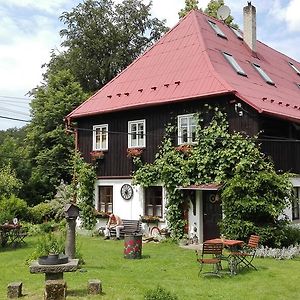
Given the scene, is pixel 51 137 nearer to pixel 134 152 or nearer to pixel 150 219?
pixel 134 152

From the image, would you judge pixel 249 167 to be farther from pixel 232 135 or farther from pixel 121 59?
pixel 121 59

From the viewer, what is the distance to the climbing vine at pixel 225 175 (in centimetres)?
1511

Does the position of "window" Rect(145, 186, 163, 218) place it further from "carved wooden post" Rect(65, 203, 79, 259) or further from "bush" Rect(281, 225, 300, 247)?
"carved wooden post" Rect(65, 203, 79, 259)

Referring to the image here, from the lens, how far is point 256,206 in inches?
585

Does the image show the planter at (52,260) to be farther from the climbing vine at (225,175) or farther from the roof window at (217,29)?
the roof window at (217,29)

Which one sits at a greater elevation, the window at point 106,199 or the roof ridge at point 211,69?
the roof ridge at point 211,69

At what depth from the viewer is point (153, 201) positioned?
19047 mm

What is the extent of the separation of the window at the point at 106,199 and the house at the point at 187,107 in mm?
44

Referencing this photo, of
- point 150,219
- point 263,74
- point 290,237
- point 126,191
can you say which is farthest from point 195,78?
point 290,237

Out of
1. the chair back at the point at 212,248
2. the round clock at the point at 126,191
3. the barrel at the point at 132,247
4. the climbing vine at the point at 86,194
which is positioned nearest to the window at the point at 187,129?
the round clock at the point at 126,191

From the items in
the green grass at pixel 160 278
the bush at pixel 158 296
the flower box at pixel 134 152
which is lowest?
the green grass at pixel 160 278

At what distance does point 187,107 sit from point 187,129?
86 centimetres

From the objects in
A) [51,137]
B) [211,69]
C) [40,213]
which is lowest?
[40,213]

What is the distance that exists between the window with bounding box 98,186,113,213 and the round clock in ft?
2.78
